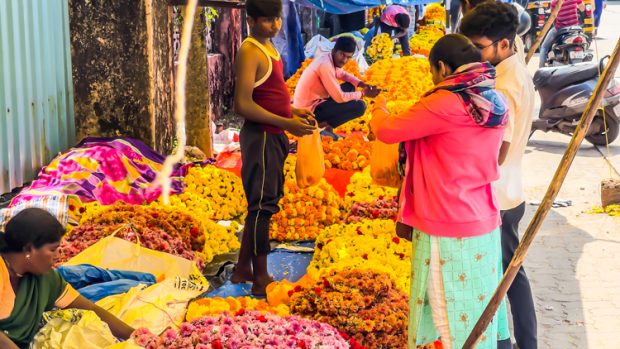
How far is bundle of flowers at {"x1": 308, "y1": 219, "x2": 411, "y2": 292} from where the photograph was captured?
473cm

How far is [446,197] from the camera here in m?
3.46

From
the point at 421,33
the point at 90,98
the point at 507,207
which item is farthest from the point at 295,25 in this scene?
the point at 507,207

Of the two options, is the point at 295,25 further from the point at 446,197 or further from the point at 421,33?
the point at 446,197

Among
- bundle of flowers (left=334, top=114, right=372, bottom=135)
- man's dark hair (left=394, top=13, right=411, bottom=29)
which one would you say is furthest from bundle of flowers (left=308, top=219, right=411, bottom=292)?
man's dark hair (left=394, top=13, right=411, bottom=29)

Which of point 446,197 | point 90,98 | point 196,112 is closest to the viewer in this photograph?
point 446,197

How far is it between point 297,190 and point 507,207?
261 centimetres

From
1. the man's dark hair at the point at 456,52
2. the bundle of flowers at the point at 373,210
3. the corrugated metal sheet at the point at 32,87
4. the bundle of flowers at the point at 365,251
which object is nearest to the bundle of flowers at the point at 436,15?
the corrugated metal sheet at the point at 32,87

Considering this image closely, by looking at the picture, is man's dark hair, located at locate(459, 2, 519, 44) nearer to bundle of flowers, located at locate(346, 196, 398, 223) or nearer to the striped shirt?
bundle of flowers, located at locate(346, 196, 398, 223)

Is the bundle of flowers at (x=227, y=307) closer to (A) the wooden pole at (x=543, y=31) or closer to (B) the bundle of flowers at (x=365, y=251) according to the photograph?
(B) the bundle of flowers at (x=365, y=251)

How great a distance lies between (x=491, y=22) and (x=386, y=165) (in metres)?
0.86

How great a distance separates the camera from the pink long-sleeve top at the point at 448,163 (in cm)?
341

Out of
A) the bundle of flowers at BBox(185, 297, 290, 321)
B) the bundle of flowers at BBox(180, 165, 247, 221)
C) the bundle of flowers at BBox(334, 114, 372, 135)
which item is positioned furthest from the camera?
the bundle of flowers at BBox(334, 114, 372, 135)

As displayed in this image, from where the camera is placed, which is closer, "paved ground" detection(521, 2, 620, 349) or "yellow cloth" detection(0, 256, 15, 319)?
"yellow cloth" detection(0, 256, 15, 319)

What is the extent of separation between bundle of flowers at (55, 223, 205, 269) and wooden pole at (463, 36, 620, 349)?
2567 millimetres
